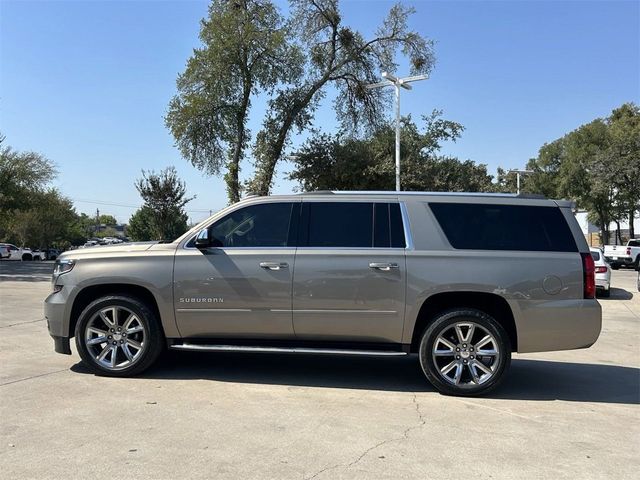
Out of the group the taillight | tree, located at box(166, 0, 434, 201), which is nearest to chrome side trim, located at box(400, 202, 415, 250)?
the taillight

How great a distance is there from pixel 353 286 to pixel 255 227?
125cm

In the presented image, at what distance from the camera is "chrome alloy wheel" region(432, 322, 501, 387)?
222 inches

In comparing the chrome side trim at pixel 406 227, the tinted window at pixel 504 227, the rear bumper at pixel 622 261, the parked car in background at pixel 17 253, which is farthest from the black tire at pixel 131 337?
the parked car in background at pixel 17 253

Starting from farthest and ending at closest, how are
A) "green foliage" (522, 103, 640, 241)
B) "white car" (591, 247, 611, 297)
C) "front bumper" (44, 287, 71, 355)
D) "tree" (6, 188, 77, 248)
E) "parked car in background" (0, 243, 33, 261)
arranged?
"tree" (6, 188, 77, 248), "parked car in background" (0, 243, 33, 261), "green foliage" (522, 103, 640, 241), "white car" (591, 247, 611, 297), "front bumper" (44, 287, 71, 355)

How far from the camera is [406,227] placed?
587 centimetres

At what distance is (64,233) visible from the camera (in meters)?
77.6

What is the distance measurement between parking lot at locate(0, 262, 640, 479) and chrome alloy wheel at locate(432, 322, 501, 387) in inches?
10.0

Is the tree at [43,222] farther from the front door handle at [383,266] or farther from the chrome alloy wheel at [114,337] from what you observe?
the front door handle at [383,266]

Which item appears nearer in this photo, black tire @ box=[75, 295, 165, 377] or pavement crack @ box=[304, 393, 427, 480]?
pavement crack @ box=[304, 393, 427, 480]

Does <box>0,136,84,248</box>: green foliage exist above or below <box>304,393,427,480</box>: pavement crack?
above

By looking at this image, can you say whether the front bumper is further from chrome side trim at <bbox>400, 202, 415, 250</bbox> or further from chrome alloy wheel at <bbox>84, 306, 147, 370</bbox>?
chrome side trim at <bbox>400, 202, 415, 250</bbox>

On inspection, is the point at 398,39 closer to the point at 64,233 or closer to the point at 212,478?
the point at 212,478

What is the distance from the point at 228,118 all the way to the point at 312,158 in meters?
4.34

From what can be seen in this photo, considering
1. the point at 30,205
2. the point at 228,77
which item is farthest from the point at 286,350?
the point at 30,205
